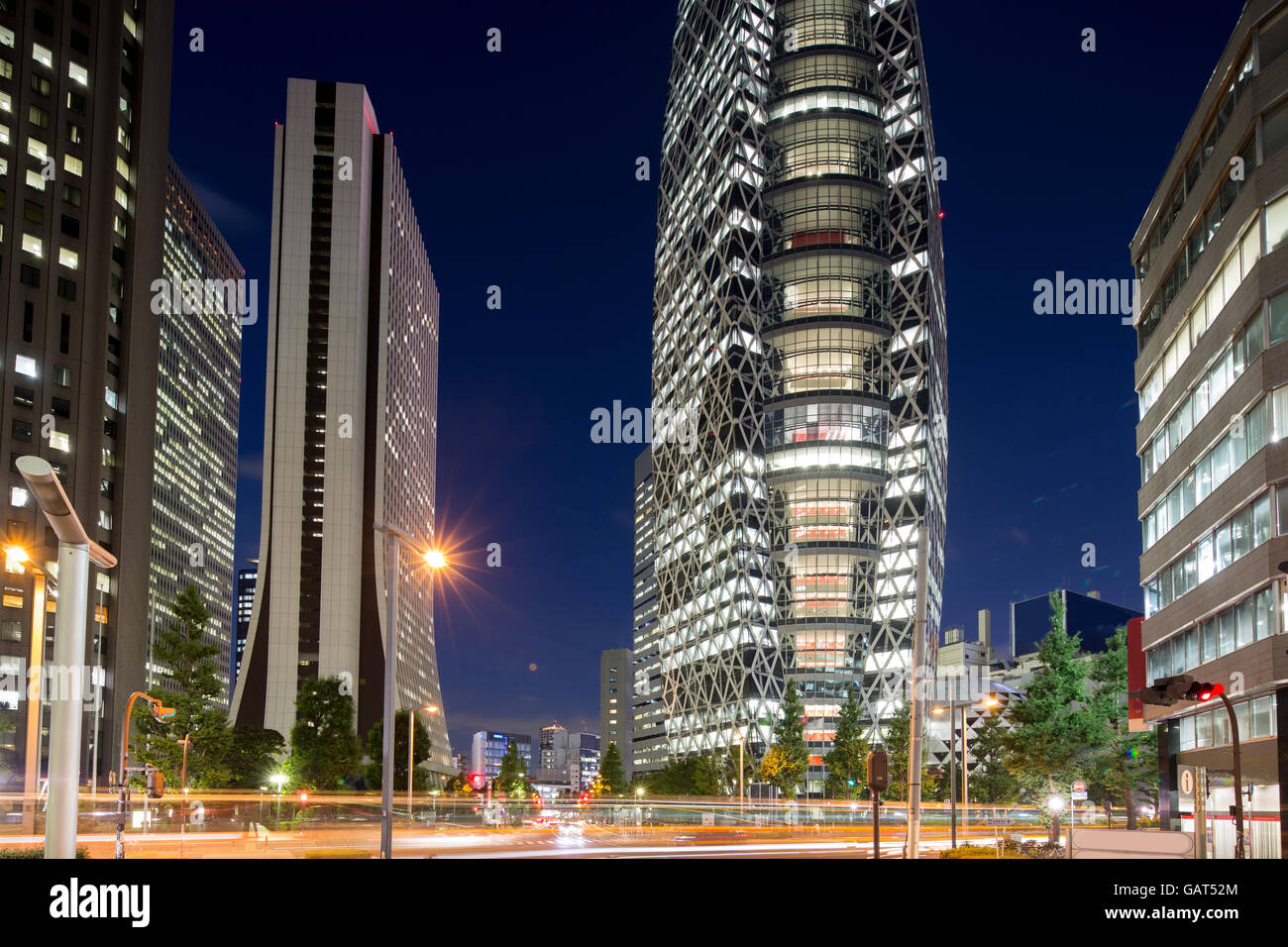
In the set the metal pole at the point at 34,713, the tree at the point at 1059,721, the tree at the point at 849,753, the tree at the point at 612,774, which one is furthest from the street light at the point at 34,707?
the tree at the point at 612,774

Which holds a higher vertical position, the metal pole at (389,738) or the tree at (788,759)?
the metal pole at (389,738)

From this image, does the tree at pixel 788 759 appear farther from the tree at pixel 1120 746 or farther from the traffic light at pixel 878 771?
the traffic light at pixel 878 771

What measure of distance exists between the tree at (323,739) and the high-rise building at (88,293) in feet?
68.9

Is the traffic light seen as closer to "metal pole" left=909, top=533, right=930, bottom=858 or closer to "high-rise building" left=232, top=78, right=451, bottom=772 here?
"metal pole" left=909, top=533, right=930, bottom=858

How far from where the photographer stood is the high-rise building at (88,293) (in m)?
99.0

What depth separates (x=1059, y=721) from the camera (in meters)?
53.4

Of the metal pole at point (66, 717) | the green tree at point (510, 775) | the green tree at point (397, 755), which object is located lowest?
the green tree at point (510, 775)

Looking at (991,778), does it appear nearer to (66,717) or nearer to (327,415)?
(327,415)

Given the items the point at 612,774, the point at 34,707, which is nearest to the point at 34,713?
the point at 34,707

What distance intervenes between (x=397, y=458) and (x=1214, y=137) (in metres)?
133
